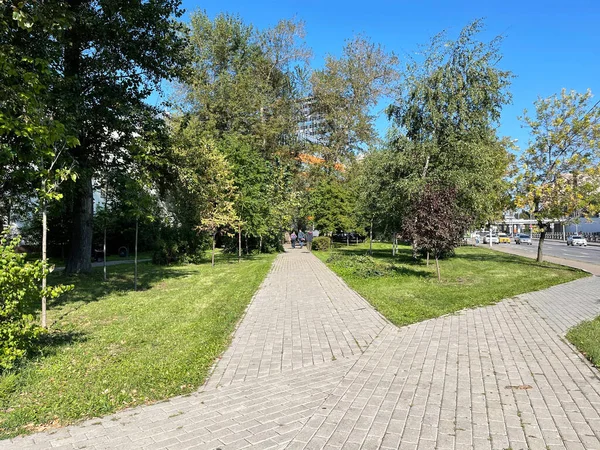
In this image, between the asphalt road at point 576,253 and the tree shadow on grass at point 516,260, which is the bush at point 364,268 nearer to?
the tree shadow on grass at point 516,260

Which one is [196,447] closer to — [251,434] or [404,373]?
[251,434]

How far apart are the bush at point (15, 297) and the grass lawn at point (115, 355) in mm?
385

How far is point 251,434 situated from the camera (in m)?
3.52

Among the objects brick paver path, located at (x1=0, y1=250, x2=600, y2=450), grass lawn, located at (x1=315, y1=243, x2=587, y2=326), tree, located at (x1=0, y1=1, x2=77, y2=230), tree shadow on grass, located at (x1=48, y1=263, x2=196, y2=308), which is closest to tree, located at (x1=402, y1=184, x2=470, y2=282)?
grass lawn, located at (x1=315, y1=243, x2=587, y2=326)

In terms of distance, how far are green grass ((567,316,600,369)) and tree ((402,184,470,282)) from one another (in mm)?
5916

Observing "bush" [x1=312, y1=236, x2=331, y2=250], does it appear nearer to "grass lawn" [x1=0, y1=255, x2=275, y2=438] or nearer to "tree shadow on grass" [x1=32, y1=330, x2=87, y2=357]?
"grass lawn" [x1=0, y1=255, x2=275, y2=438]

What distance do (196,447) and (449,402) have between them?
2.44 meters

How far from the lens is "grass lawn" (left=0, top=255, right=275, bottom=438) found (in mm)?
4133

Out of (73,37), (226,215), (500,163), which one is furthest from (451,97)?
(73,37)

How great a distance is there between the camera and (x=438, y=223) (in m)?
13.5

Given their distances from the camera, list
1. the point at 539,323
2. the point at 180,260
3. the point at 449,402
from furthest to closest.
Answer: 1. the point at 180,260
2. the point at 539,323
3. the point at 449,402

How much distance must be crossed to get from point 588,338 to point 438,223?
7.28 m

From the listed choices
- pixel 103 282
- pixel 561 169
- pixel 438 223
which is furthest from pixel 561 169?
pixel 103 282

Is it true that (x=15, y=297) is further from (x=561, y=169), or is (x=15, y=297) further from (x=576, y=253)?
(x=576, y=253)
